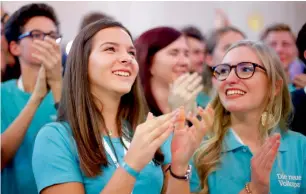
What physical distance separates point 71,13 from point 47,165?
2033 millimetres

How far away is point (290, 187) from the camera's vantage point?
1.61 metres

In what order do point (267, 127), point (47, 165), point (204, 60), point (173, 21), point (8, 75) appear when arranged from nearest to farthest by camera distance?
1. point (47, 165)
2. point (267, 127)
3. point (8, 75)
4. point (204, 60)
5. point (173, 21)

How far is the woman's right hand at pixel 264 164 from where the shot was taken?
143 centimetres

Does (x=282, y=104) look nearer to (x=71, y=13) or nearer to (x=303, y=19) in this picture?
(x=303, y=19)

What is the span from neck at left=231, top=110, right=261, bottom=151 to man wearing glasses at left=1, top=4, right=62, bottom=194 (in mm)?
742

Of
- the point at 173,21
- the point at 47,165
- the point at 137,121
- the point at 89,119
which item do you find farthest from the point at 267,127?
the point at 173,21

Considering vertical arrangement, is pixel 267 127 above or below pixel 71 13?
below

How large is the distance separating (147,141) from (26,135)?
2.86 feet

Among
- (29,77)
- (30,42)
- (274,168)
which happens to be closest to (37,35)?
(30,42)

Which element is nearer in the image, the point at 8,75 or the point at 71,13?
the point at 8,75

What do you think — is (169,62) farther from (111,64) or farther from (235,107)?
(111,64)

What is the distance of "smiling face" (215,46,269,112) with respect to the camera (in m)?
1.68

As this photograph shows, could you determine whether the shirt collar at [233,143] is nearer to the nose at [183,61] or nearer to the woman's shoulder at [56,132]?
the woman's shoulder at [56,132]

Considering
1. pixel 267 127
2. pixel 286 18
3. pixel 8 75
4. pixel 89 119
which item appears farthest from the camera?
pixel 286 18
